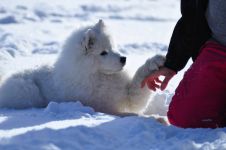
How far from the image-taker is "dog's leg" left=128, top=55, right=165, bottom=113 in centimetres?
421

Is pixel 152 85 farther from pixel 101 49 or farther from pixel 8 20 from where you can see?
pixel 8 20

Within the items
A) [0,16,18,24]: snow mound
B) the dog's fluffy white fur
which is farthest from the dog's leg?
[0,16,18,24]: snow mound

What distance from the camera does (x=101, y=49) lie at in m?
4.42

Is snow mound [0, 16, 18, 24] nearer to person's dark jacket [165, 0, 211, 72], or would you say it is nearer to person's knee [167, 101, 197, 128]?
person's dark jacket [165, 0, 211, 72]

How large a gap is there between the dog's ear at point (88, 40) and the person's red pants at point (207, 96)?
39.9 inches

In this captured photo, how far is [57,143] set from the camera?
298cm

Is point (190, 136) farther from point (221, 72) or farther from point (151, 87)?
point (151, 87)

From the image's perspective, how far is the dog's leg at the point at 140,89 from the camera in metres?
4.21

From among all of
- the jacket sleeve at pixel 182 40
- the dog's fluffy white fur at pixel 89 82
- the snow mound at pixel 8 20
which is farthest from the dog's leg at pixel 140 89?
the snow mound at pixel 8 20

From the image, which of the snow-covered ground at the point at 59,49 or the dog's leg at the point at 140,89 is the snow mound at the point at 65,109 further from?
the dog's leg at the point at 140,89

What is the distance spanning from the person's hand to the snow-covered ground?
383 millimetres

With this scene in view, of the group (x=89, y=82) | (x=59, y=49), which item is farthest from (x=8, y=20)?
(x=89, y=82)

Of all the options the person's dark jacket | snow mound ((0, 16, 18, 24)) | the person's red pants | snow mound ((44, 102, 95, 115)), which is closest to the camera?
the person's red pants

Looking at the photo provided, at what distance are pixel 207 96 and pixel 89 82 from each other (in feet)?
3.83
